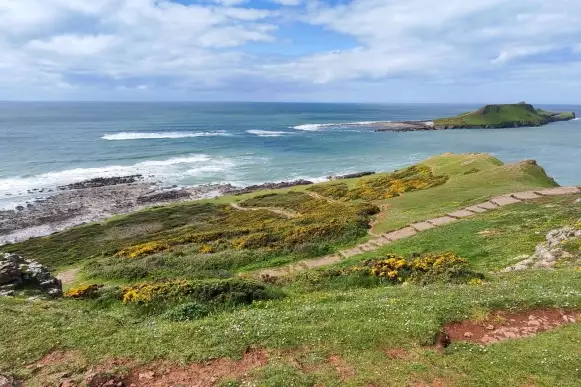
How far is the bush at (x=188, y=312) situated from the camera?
16.2 meters

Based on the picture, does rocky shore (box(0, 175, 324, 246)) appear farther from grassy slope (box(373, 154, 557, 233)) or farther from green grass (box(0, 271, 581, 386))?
green grass (box(0, 271, 581, 386))

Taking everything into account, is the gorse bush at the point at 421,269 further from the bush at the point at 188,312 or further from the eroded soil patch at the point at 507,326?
the bush at the point at 188,312

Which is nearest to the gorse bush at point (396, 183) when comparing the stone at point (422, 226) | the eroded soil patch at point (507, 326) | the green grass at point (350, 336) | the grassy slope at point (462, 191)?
the grassy slope at point (462, 191)

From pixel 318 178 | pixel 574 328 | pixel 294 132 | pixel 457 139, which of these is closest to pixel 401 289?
pixel 574 328

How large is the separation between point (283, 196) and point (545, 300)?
Answer: 1911 inches

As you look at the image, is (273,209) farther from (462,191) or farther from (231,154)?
(231,154)

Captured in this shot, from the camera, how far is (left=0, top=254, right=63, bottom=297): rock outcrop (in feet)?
70.8

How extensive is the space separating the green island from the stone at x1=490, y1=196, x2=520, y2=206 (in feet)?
4.76

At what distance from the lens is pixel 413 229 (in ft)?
111

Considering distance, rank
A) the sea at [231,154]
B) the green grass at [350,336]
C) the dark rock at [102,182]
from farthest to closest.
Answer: the sea at [231,154]
the dark rock at [102,182]
the green grass at [350,336]

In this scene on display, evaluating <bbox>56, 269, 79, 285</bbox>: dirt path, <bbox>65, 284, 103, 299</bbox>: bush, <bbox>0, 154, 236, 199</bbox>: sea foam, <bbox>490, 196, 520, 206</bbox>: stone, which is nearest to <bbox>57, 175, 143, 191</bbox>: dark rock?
<bbox>0, 154, 236, 199</bbox>: sea foam

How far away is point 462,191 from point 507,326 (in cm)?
3432

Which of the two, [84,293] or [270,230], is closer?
[84,293]

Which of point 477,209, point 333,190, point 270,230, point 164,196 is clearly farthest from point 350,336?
point 164,196
